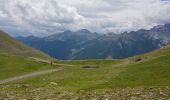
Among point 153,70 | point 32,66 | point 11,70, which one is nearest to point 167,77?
point 153,70

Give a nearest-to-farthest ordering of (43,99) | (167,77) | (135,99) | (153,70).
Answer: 1. (135,99)
2. (43,99)
3. (167,77)
4. (153,70)

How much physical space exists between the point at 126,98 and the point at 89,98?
3925 millimetres

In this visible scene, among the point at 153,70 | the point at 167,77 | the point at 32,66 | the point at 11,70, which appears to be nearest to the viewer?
the point at 167,77

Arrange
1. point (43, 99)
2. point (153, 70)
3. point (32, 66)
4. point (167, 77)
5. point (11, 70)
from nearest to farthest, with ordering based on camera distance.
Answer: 1. point (43, 99)
2. point (167, 77)
3. point (153, 70)
4. point (11, 70)
5. point (32, 66)

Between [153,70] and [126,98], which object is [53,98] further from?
[153,70]

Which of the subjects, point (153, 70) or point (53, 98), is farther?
point (153, 70)

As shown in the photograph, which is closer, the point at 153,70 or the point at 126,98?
the point at 126,98

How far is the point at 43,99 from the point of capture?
4006 cm

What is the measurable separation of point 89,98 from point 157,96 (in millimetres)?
7154

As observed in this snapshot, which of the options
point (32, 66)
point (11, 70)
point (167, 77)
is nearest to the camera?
point (167, 77)

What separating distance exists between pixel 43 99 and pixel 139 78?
2801cm

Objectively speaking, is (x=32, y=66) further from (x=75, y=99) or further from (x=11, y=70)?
(x=75, y=99)

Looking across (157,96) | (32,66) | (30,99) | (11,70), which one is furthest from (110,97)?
(32,66)

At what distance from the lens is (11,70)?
108m
